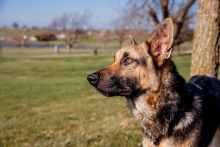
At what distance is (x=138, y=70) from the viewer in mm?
5848

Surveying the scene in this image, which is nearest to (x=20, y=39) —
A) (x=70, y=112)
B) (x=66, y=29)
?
(x=66, y=29)

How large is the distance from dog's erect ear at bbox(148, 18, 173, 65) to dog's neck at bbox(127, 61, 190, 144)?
0.52 feet

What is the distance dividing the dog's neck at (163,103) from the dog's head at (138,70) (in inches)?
3.7

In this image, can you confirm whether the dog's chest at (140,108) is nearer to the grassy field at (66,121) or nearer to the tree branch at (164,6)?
the grassy field at (66,121)

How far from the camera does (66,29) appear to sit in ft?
354

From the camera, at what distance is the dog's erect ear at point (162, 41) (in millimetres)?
5777

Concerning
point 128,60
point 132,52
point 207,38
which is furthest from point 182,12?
point 128,60

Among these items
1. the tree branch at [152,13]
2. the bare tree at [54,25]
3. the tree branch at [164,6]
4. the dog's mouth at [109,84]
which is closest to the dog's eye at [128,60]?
the dog's mouth at [109,84]

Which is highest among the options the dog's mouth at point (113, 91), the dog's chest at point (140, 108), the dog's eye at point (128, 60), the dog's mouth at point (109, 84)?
the dog's eye at point (128, 60)

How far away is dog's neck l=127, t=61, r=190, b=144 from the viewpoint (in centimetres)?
575

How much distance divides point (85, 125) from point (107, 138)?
2467mm

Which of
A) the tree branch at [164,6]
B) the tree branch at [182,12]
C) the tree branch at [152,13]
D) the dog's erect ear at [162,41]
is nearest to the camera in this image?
the dog's erect ear at [162,41]

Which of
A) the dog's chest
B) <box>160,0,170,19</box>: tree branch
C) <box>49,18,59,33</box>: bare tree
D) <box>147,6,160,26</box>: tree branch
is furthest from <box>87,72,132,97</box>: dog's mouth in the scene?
<box>49,18,59,33</box>: bare tree

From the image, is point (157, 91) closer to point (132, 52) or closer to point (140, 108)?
point (140, 108)
